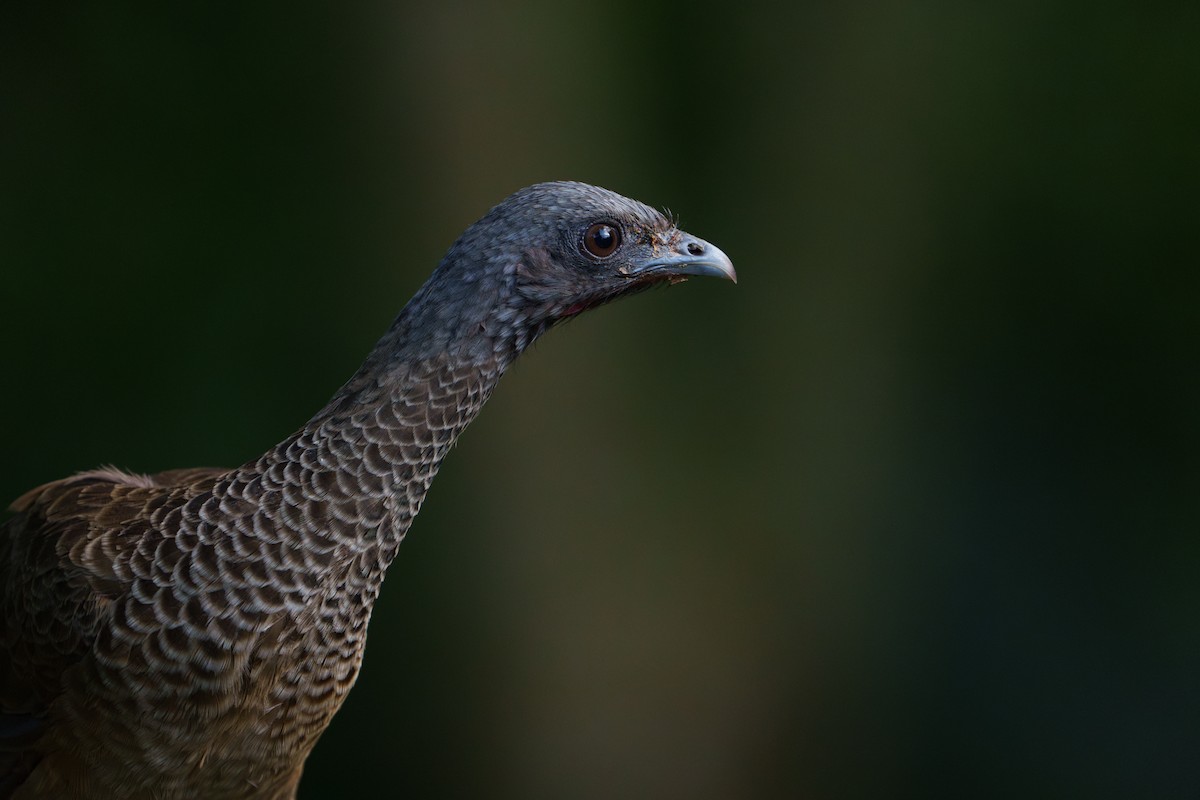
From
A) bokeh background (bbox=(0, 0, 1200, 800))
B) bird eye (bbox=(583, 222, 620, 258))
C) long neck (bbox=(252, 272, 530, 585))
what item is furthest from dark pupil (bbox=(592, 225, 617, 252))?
bokeh background (bbox=(0, 0, 1200, 800))

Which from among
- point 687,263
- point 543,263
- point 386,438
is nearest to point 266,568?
point 386,438

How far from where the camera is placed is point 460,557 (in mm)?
5023

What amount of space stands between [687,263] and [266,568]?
107cm

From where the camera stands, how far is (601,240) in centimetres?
238

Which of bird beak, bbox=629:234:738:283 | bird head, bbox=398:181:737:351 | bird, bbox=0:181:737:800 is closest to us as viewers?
bird, bbox=0:181:737:800

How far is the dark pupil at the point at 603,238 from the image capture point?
237 centimetres

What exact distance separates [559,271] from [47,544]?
120cm

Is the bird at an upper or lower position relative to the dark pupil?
lower

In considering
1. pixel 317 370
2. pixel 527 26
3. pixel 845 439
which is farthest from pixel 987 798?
pixel 527 26

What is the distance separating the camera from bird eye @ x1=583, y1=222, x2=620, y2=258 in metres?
2.36

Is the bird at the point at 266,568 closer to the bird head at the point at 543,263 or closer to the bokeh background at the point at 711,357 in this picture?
the bird head at the point at 543,263

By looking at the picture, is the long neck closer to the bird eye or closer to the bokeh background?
the bird eye

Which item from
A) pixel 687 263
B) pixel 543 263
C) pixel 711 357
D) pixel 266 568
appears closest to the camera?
pixel 266 568

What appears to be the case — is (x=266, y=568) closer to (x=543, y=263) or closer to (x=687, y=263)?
(x=543, y=263)
